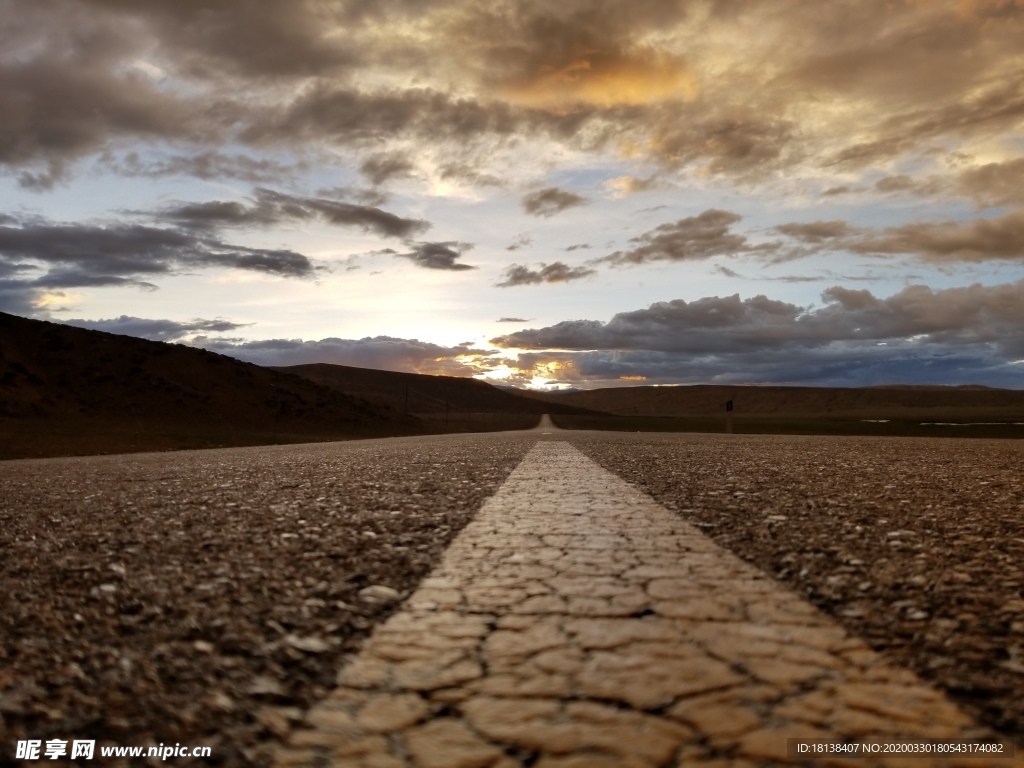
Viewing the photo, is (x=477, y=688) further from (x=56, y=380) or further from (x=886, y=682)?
(x=56, y=380)

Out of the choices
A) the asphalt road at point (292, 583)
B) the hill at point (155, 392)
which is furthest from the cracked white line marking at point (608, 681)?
the hill at point (155, 392)

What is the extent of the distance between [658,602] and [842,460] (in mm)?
12051

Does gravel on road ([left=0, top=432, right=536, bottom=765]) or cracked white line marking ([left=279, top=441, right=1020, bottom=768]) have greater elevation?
cracked white line marking ([left=279, top=441, right=1020, bottom=768])

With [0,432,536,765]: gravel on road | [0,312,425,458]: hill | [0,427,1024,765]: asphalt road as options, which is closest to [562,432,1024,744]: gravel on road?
[0,427,1024,765]: asphalt road

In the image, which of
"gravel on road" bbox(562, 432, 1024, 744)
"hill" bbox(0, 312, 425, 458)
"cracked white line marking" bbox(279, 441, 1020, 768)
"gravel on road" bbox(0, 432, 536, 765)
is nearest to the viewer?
"cracked white line marking" bbox(279, 441, 1020, 768)

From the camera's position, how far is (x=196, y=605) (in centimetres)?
337

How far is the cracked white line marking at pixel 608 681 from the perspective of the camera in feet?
6.47

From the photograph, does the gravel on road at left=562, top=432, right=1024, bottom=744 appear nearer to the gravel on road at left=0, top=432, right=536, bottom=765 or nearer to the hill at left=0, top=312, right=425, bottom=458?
the gravel on road at left=0, top=432, right=536, bottom=765

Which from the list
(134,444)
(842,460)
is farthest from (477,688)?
(134,444)

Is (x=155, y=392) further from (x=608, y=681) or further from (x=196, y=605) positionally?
(x=608, y=681)

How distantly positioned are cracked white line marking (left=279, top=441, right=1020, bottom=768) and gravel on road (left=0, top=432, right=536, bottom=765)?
23 cm

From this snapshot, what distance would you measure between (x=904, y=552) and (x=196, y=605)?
165 inches

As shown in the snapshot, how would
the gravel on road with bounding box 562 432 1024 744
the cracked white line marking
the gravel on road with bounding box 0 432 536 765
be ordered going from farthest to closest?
the gravel on road with bounding box 562 432 1024 744 < the gravel on road with bounding box 0 432 536 765 < the cracked white line marking

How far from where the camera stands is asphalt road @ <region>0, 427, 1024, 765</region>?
232 cm
